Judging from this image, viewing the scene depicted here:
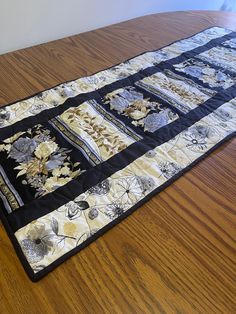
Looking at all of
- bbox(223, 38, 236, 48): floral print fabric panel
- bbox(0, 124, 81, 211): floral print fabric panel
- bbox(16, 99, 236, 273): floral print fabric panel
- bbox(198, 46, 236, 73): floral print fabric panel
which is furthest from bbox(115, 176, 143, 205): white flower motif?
bbox(223, 38, 236, 48): floral print fabric panel

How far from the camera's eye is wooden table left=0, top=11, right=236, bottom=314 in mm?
469

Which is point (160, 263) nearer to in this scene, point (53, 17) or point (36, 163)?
point (36, 163)

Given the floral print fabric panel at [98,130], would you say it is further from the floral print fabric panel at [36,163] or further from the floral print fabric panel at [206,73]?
the floral print fabric panel at [206,73]

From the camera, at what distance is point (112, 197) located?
24.4 inches

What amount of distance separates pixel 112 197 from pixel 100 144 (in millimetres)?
177

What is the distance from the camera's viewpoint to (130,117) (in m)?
0.83

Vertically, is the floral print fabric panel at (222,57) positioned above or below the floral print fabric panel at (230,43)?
below

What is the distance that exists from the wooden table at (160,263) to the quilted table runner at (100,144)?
0.09ft

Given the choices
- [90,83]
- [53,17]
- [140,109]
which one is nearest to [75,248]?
[140,109]

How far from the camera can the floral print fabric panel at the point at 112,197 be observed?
0.53 metres

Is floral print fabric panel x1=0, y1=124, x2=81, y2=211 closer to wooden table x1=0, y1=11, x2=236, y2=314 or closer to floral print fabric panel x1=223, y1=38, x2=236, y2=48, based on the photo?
wooden table x1=0, y1=11, x2=236, y2=314

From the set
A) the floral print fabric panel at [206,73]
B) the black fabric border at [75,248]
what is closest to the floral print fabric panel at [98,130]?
the black fabric border at [75,248]

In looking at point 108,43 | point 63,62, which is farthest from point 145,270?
point 108,43

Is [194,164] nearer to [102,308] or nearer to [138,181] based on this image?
[138,181]
